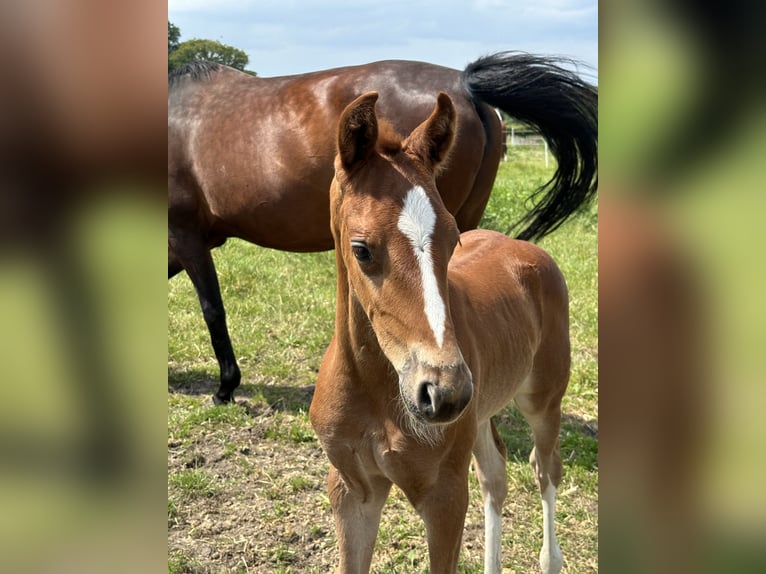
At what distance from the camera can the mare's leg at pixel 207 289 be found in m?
4.49

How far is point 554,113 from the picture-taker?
4.13 meters

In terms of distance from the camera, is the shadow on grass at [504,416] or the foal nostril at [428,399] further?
the shadow on grass at [504,416]

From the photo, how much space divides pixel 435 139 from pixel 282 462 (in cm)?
231

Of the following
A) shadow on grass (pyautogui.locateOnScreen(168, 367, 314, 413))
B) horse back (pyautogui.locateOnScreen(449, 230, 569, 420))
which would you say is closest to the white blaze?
horse back (pyautogui.locateOnScreen(449, 230, 569, 420))

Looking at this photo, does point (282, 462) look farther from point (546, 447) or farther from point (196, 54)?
point (196, 54)

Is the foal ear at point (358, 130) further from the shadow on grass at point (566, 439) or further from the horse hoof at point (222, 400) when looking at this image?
the horse hoof at point (222, 400)

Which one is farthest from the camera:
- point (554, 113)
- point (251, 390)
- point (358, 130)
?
point (251, 390)

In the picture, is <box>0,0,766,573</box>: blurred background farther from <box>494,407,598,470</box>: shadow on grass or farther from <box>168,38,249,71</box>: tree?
<box>494,407,598,470</box>: shadow on grass

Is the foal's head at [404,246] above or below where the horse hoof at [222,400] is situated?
above

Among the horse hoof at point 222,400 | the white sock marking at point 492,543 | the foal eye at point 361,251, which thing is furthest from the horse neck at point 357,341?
the horse hoof at point 222,400
